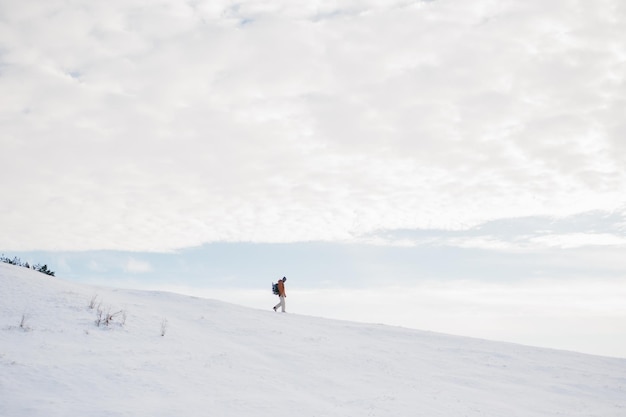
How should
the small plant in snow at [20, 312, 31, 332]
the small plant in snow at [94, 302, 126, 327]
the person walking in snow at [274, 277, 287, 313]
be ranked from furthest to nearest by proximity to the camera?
the person walking in snow at [274, 277, 287, 313], the small plant in snow at [94, 302, 126, 327], the small plant in snow at [20, 312, 31, 332]

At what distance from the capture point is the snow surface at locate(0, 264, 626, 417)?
12.1m

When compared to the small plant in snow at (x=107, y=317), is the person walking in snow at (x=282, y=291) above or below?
above

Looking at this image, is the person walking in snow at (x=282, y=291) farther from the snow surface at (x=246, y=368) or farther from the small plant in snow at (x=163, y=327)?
the small plant in snow at (x=163, y=327)

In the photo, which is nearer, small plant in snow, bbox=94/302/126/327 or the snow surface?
the snow surface

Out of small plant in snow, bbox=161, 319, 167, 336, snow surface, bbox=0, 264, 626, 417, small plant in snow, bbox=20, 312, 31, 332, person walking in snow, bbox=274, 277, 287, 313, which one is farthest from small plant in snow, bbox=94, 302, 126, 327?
person walking in snow, bbox=274, 277, 287, 313

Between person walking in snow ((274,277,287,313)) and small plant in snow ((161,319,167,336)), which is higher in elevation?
person walking in snow ((274,277,287,313))

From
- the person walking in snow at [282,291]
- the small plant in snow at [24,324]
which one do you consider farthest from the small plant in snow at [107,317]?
the person walking in snow at [282,291]

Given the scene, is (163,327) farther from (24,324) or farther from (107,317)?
(24,324)

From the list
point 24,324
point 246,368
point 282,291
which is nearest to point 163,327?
point 246,368

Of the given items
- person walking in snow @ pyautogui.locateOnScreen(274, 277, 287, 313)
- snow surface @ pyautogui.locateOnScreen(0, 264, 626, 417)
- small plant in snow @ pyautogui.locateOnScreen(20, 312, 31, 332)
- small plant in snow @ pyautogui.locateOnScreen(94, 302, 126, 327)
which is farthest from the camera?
person walking in snow @ pyautogui.locateOnScreen(274, 277, 287, 313)

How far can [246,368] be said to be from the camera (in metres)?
15.8

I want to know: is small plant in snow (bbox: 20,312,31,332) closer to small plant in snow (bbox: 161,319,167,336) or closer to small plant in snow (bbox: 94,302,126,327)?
small plant in snow (bbox: 94,302,126,327)

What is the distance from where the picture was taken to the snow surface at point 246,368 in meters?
12.1

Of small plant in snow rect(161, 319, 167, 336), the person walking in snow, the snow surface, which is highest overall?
the person walking in snow
